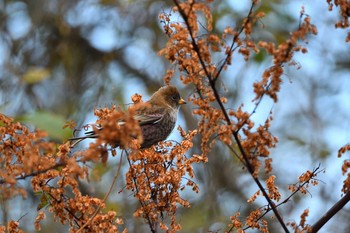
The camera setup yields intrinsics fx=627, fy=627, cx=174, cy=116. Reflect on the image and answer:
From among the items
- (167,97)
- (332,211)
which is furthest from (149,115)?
(332,211)

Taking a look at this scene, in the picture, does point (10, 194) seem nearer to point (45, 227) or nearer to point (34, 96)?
point (45, 227)

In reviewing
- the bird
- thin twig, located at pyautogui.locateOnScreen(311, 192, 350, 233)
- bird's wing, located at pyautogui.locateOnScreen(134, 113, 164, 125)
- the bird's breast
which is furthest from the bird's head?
thin twig, located at pyautogui.locateOnScreen(311, 192, 350, 233)

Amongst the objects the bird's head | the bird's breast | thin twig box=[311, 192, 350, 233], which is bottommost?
thin twig box=[311, 192, 350, 233]

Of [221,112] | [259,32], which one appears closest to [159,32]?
[259,32]

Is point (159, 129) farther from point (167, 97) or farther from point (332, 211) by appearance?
point (332, 211)

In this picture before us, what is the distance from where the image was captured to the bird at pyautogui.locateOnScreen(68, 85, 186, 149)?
4.78m

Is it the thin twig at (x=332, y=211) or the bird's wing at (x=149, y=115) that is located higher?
the bird's wing at (x=149, y=115)

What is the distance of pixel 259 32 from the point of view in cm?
775

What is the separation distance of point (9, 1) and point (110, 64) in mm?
1604

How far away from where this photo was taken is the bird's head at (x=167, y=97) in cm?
543

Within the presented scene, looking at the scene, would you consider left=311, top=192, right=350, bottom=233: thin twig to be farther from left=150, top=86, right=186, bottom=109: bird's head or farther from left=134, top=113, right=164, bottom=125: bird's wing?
left=150, top=86, right=186, bottom=109: bird's head

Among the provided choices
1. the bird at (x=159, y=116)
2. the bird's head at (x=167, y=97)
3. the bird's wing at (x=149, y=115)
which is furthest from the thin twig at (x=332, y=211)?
the bird's head at (x=167, y=97)

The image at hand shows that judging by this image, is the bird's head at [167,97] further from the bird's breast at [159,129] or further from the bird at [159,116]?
the bird's breast at [159,129]

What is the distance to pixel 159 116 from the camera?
16.7ft
